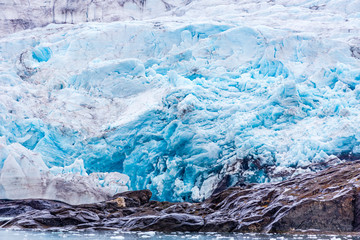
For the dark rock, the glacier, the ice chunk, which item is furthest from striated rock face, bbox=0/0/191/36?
the dark rock

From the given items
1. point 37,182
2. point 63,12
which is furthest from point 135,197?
point 63,12

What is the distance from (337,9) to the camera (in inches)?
825

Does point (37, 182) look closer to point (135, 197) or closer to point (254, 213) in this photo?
point (135, 197)

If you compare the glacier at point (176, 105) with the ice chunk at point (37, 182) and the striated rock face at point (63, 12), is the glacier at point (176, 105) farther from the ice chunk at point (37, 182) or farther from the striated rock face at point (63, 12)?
the striated rock face at point (63, 12)

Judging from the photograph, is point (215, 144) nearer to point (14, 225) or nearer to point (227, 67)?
point (227, 67)

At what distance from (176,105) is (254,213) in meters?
6.98

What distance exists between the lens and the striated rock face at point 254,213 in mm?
7697

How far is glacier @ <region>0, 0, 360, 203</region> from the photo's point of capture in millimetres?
13070

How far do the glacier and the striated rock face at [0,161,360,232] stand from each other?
228 cm

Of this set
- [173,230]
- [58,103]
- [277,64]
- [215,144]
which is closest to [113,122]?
[58,103]

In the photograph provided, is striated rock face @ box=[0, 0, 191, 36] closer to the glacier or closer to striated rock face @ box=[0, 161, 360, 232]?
the glacier

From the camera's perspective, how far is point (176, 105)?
1502 cm

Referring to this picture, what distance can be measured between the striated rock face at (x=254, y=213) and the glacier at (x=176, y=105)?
2282mm

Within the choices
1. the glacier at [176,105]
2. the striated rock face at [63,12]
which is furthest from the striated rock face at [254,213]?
the striated rock face at [63,12]
